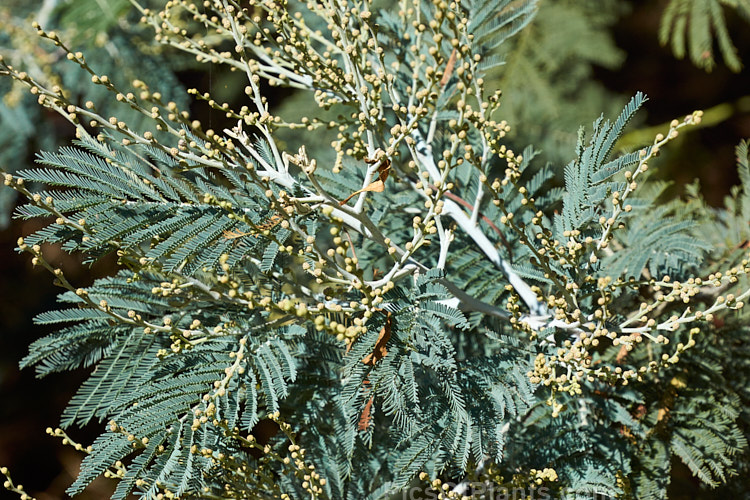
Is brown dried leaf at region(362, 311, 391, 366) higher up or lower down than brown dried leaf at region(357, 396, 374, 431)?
higher up

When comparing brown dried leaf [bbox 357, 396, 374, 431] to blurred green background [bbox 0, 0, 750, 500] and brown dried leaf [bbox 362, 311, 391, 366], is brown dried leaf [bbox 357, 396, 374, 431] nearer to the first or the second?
brown dried leaf [bbox 362, 311, 391, 366]

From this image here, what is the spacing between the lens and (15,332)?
2.73m

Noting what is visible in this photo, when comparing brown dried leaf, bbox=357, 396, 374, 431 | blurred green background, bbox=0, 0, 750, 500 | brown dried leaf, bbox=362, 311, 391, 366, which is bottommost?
brown dried leaf, bbox=357, 396, 374, 431

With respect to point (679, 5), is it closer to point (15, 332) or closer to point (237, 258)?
point (237, 258)

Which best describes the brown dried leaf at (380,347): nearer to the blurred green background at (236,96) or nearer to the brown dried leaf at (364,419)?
the brown dried leaf at (364,419)

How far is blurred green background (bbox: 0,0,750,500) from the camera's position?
5.75 ft

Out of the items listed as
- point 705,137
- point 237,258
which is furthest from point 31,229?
point 705,137

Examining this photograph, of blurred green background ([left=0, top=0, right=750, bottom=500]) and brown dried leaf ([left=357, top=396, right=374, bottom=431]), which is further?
blurred green background ([left=0, top=0, right=750, bottom=500])

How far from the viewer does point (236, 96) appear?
2561mm

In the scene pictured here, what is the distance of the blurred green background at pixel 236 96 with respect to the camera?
5.75ft

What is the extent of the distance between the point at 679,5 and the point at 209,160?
155 centimetres

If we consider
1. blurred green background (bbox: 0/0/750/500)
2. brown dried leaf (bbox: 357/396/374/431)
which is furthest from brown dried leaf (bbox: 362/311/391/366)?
blurred green background (bbox: 0/0/750/500)

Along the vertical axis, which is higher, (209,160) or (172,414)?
(209,160)

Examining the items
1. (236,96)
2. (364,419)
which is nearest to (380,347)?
(364,419)
